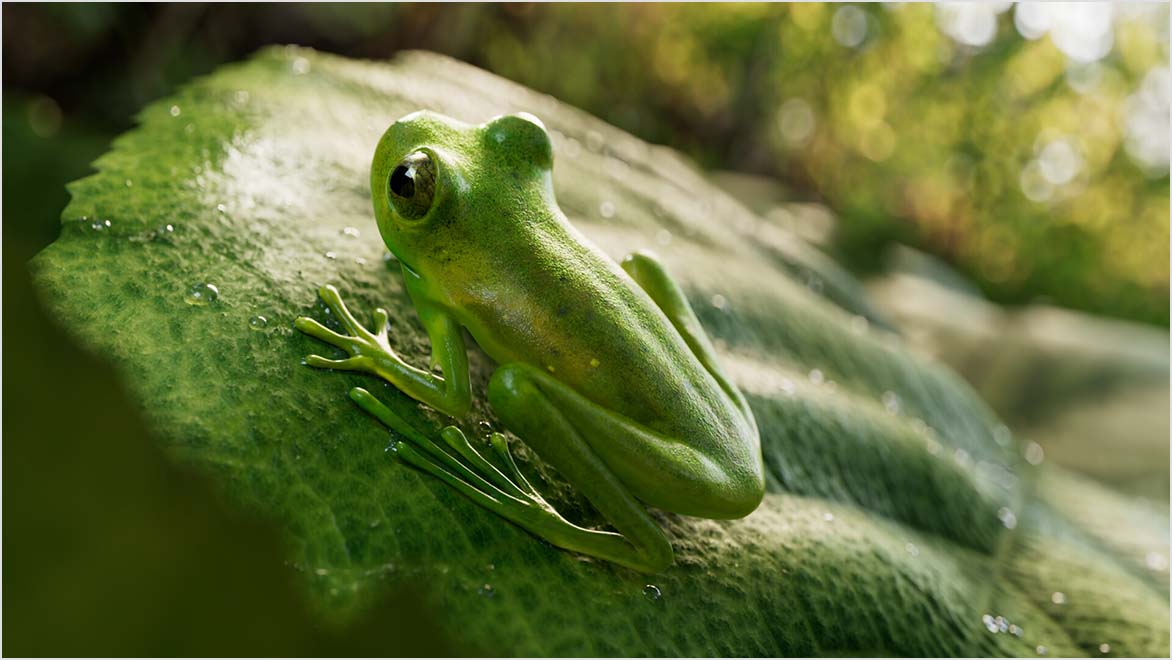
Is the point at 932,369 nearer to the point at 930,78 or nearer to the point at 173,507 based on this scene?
the point at 173,507

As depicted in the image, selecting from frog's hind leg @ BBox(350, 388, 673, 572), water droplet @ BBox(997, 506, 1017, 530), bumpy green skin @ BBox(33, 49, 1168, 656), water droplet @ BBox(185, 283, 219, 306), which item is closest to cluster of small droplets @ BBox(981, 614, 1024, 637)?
bumpy green skin @ BBox(33, 49, 1168, 656)

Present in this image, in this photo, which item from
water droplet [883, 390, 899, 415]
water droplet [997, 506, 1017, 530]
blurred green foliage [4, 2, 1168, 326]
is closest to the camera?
water droplet [997, 506, 1017, 530]

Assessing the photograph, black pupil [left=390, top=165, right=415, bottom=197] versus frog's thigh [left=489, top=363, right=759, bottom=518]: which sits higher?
black pupil [left=390, top=165, right=415, bottom=197]

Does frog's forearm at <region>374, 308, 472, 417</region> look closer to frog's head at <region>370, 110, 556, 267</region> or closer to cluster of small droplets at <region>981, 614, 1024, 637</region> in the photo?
frog's head at <region>370, 110, 556, 267</region>

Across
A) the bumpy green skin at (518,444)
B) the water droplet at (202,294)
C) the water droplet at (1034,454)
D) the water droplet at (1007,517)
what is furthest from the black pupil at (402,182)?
the water droplet at (1034,454)

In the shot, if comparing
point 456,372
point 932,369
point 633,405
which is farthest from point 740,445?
point 932,369

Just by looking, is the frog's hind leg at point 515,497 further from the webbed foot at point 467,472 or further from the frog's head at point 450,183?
the frog's head at point 450,183
